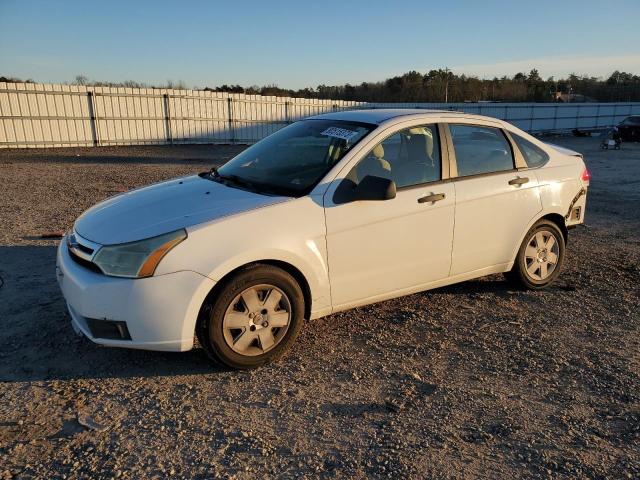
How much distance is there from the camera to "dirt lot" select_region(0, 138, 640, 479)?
2.64 m

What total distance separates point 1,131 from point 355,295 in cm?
1846

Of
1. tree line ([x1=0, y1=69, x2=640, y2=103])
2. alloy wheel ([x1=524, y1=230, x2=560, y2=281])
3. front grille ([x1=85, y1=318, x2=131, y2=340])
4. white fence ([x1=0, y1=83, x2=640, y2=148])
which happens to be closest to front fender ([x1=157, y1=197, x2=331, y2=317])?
front grille ([x1=85, y1=318, x2=131, y2=340])

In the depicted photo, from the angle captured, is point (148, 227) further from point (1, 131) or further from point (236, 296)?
point (1, 131)

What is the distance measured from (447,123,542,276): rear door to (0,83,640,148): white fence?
60.0 feet

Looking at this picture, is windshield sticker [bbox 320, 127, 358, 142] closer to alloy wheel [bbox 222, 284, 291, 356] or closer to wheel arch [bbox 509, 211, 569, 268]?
alloy wheel [bbox 222, 284, 291, 356]

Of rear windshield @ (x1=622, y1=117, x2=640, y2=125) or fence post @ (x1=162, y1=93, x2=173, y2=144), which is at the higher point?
fence post @ (x1=162, y1=93, x2=173, y2=144)

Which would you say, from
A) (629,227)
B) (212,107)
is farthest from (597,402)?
(212,107)

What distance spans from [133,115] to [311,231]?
19.1 m

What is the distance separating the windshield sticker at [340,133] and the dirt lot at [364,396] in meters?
1.54

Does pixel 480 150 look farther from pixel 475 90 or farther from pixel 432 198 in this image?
pixel 475 90

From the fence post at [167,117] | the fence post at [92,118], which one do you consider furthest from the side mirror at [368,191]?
the fence post at [167,117]

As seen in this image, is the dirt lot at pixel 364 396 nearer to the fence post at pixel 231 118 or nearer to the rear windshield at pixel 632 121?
the fence post at pixel 231 118

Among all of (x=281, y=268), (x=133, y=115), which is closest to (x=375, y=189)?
(x=281, y=268)

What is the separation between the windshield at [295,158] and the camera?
3855 mm
